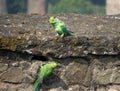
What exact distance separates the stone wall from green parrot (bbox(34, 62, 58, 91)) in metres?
0.04

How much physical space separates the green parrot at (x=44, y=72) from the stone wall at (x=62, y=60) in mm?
35

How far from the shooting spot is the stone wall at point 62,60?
294cm

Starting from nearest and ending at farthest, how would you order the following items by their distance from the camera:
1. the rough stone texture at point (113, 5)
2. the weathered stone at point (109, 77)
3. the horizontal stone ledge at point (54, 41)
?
the horizontal stone ledge at point (54, 41), the weathered stone at point (109, 77), the rough stone texture at point (113, 5)

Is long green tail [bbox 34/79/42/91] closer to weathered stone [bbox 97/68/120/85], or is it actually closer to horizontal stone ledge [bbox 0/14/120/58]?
horizontal stone ledge [bbox 0/14/120/58]

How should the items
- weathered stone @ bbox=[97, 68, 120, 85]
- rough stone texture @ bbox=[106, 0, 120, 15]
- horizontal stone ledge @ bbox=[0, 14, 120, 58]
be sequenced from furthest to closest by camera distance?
rough stone texture @ bbox=[106, 0, 120, 15] < weathered stone @ bbox=[97, 68, 120, 85] < horizontal stone ledge @ bbox=[0, 14, 120, 58]

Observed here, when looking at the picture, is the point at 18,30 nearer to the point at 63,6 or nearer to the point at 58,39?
the point at 58,39

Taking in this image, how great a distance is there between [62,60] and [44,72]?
166mm

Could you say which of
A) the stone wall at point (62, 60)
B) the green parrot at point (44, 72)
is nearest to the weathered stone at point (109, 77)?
the stone wall at point (62, 60)

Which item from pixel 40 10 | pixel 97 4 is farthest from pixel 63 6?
pixel 97 4

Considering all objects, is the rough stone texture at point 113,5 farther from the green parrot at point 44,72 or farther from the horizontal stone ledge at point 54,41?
the green parrot at point 44,72

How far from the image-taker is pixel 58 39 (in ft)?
9.79

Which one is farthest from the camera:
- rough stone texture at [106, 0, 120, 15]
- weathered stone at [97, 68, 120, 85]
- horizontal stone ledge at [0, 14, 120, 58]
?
rough stone texture at [106, 0, 120, 15]

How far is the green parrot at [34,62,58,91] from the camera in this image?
2.94 metres

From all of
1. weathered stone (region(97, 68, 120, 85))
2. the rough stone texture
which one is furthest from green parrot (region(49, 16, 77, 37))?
the rough stone texture
